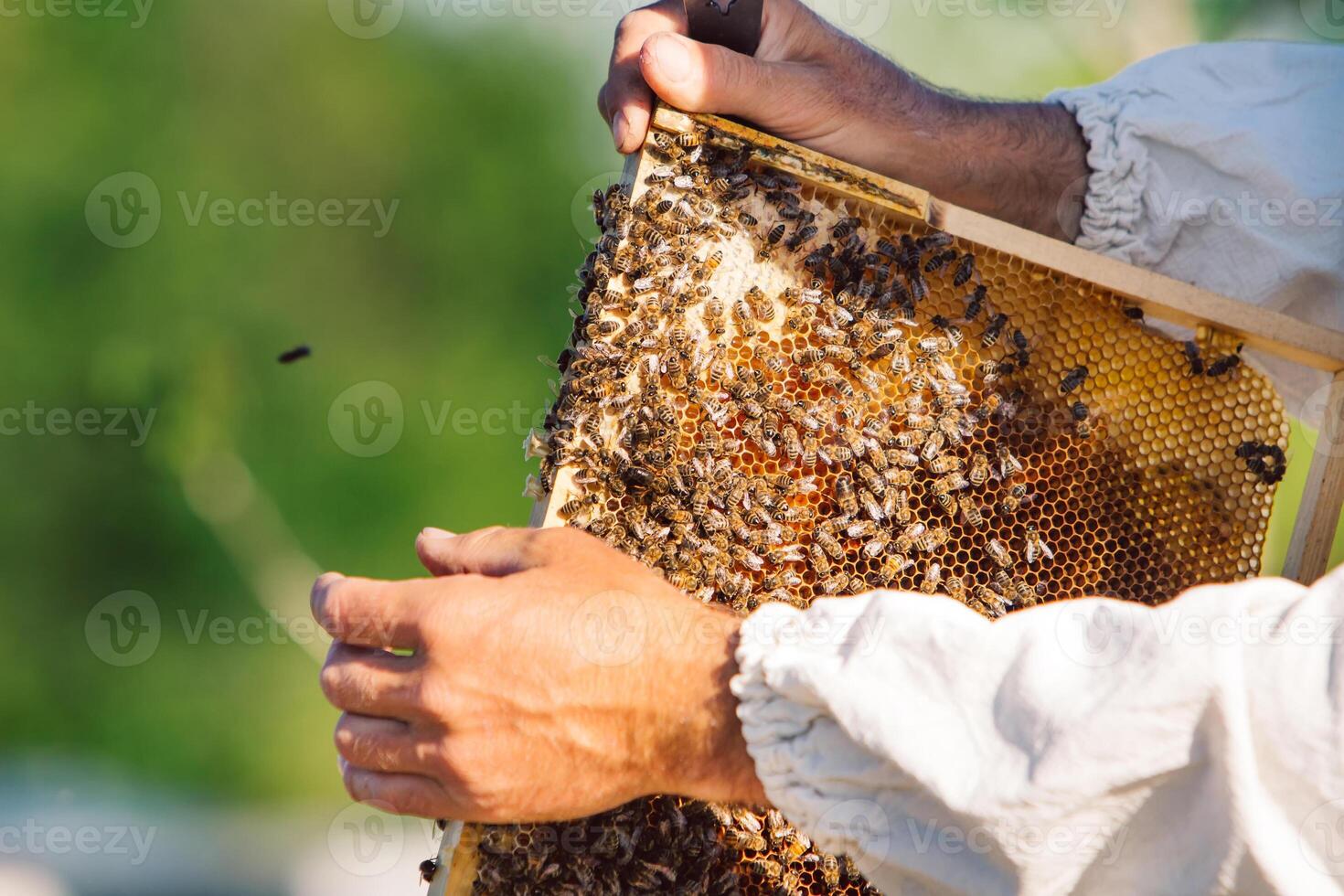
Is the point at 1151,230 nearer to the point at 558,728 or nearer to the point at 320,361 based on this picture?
the point at 558,728

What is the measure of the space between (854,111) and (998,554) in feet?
4.95

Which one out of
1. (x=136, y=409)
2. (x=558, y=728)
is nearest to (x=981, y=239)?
(x=558, y=728)

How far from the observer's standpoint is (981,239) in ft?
7.84

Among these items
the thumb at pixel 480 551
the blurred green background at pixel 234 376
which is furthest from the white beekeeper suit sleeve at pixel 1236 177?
the blurred green background at pixel 234 376

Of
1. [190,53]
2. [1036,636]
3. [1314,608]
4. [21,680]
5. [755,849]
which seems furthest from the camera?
[190,53]

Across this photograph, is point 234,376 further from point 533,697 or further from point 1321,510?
point 1321,510

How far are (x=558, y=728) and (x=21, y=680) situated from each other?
4.93 metres

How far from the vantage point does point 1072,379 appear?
8.22 ft

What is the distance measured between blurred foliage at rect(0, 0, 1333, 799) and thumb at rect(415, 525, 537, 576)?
382cm

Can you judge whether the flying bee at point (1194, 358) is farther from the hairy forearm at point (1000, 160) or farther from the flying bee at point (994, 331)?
the hairy forearm at point (1000, 160)

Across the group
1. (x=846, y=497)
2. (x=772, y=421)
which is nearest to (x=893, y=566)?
(x=846, y=497)

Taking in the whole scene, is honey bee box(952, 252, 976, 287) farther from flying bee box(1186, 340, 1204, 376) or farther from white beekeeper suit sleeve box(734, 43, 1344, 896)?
white beekeeper suit sleeve box(734, 43, 1344, 896)

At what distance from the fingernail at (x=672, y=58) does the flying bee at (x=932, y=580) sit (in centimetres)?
141

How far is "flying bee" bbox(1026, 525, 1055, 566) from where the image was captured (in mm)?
2336
